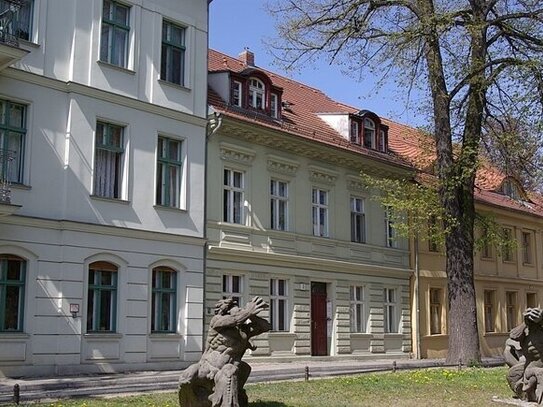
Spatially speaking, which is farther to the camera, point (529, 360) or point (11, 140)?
point (11, 140)

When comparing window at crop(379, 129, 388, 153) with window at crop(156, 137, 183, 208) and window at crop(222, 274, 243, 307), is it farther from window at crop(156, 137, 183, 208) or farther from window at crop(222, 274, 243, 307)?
window at crop(156, 137, 183, 208)

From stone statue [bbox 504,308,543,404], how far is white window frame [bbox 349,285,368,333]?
15972 mm

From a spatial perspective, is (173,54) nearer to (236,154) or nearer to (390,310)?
(236,154)

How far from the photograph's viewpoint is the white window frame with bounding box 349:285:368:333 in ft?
91.4

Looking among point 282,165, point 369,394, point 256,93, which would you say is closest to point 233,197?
point 282,165

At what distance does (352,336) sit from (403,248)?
502 cm

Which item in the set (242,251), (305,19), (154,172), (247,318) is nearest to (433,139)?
(305,19)

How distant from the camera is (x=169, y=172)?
21578mm

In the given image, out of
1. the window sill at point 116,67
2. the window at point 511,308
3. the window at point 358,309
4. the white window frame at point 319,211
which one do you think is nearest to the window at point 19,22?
the window sill at point 116,67

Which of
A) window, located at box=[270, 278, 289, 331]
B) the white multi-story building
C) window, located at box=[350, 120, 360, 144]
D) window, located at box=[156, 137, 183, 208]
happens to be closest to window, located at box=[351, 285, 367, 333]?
window, located at box=[270, 278, 289, 331]

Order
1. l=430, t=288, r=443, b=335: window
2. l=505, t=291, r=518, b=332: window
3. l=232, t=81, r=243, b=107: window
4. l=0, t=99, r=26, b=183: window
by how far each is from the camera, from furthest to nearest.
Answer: l=505, t=291, r=518, b=332: window < l=430, t=288, r=443, b=335: window < l=232, t=81, r=243, b=107: window < l=0, t=99, r=26, b=183: window

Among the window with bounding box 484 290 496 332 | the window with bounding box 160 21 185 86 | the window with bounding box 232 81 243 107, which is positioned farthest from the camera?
the window with bounding box 484 290 496 332

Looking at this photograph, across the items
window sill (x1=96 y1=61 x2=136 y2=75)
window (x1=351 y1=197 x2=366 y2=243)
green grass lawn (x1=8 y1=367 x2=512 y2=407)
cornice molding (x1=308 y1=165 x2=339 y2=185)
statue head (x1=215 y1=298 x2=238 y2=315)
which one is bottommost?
green grass lawn (x1=8 y1=367 x2=512 y2=407)

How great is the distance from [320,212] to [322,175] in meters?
1.29
